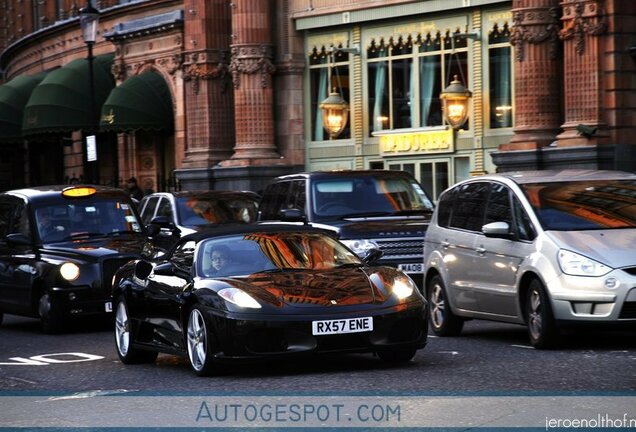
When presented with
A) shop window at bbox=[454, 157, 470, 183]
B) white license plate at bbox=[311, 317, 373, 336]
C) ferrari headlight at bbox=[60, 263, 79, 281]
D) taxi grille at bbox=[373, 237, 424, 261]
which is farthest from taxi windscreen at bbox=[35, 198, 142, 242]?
shop window at bbox=[454, 157, 470, 183]

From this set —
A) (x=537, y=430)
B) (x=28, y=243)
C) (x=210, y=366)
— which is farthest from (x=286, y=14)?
(x=537, y=430)

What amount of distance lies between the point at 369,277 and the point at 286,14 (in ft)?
82.1

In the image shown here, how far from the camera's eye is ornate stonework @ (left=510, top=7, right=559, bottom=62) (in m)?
29.9

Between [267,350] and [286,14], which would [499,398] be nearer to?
[267,350]

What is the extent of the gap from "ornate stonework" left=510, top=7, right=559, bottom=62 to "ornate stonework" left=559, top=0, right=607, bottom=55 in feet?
2.63

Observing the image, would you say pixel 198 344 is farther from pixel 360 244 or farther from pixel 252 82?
pixel 252 82

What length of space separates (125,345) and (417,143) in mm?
20878

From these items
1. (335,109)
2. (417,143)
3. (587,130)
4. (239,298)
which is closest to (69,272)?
(239,298)

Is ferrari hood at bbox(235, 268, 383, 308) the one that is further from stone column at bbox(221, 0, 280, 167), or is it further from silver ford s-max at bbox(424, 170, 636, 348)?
stone column at bbox(221, 0, 280, 167)

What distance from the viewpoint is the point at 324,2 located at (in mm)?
36562

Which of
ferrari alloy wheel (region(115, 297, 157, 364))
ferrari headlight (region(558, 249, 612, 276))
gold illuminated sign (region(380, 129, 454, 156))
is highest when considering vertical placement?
gold illuminated sign (region(380, 129, 454, 156))

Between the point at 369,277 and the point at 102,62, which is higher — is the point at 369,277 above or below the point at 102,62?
below

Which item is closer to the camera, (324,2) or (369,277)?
(369,277)

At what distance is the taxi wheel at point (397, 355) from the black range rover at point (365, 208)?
6.54m
